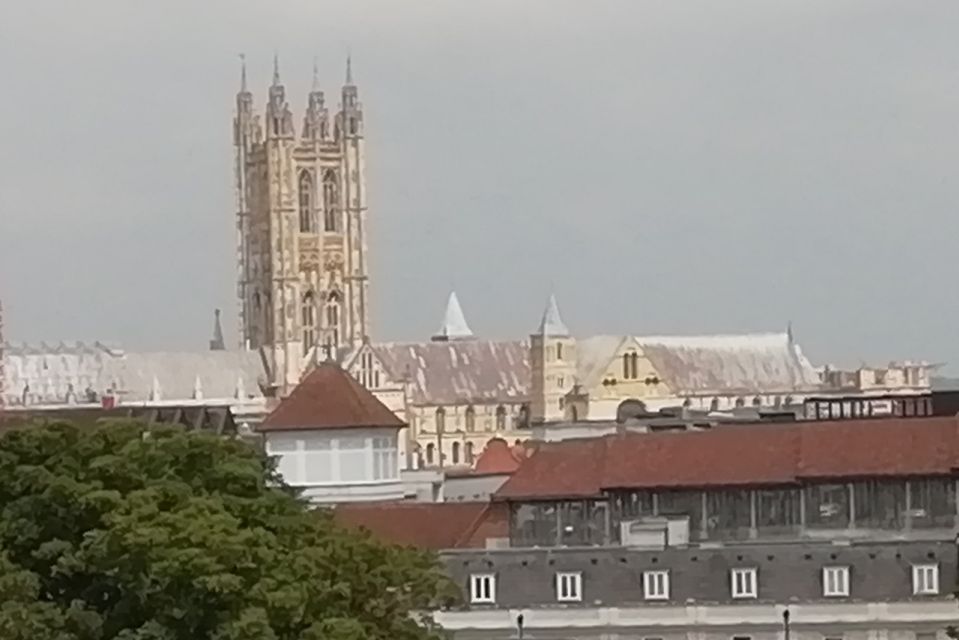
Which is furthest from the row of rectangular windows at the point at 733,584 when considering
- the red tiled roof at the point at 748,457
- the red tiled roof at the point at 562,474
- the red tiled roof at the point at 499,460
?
the red tiled roof at the point at 499,460

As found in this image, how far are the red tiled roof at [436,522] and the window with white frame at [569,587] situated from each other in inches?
167

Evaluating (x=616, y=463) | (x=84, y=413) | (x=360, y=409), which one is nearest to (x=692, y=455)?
(x=616, y=463)

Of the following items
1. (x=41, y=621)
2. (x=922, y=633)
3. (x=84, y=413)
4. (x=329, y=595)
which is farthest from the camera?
(x=84, y=413)

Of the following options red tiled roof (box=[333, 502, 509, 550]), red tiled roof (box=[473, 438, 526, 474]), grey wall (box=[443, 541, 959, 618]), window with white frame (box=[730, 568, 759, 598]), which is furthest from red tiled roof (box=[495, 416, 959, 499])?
red tiled roof (box=[473, 438, 526, 474])

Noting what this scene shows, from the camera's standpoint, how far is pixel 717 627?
71.9 m

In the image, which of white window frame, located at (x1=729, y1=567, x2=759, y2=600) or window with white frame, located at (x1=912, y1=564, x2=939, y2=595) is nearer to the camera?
window with white frame, located at (x1=912, y1=564, x2=939, y2=595)

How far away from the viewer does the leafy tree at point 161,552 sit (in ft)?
170

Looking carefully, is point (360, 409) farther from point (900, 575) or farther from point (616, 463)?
point (900, 575)

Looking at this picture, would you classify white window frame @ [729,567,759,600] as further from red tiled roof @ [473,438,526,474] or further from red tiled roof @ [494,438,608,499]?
red tiled roof @ [473,438,526,474]

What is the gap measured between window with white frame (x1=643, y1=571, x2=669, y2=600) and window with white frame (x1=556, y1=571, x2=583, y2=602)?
59.2 inches

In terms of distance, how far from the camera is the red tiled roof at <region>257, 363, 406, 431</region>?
9388cm

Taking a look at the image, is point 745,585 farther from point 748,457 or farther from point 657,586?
point 748,457

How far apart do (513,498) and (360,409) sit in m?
16.4

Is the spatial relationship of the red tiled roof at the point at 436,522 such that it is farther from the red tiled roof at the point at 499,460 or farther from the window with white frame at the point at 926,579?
the red tiled roof at the point at 499,460
